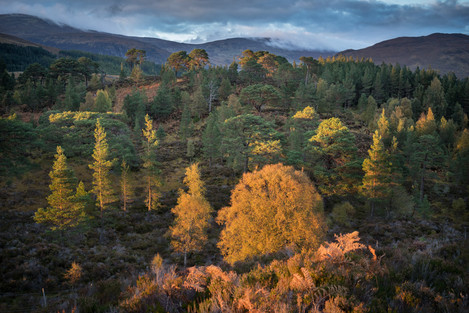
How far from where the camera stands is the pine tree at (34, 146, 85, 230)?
20688mm

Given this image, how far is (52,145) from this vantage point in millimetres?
40906

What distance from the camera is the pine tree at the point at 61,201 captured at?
67.9ft

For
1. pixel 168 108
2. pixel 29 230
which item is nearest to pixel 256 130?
pixel 29 230

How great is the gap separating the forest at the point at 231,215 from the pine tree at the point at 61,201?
112 mm

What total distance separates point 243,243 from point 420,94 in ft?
319

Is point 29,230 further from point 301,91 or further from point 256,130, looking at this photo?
point 301,91

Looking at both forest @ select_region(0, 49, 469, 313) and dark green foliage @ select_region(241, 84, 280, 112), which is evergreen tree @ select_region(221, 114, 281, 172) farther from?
dark green foliage @ select_region(241, 84, 280, 112)

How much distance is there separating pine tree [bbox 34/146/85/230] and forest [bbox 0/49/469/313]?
112 millimetres

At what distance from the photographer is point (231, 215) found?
18062 mm

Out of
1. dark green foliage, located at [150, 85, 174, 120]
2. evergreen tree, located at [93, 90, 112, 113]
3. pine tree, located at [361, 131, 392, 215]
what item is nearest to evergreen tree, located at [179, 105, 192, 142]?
dark green foliage, located at [150, 85, 174, 120]

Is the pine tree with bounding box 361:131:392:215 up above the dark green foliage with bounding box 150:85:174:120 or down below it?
below

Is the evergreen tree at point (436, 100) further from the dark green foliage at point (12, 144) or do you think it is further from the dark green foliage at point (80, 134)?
the dark green foliage at point (12, 144)

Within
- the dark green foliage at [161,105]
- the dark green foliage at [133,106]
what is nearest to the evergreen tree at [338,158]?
the dark green foliage at [133,106]

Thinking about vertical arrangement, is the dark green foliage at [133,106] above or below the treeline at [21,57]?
below
